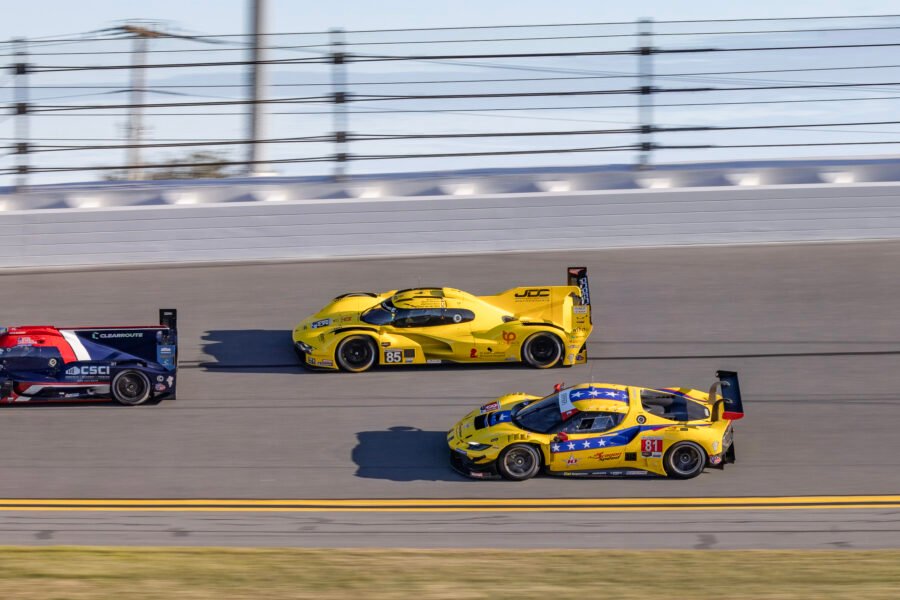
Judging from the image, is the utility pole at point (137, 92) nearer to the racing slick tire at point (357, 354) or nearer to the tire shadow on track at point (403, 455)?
the racing slick tire at point (357, 354)

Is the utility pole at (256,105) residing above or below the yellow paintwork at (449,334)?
above

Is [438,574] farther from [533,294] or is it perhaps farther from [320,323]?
[533,294]

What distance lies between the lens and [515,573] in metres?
8.21

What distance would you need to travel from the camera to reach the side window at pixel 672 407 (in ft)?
36.2

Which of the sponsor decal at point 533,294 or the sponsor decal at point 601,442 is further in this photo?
the sponsor decal at point 533,294

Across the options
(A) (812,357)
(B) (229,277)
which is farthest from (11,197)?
(A) (812,357)

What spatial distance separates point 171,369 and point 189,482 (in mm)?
2327

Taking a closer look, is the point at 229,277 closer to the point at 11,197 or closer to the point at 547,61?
the point at 11,197

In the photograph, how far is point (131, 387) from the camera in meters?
12.8

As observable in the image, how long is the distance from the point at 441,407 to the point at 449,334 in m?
1.30

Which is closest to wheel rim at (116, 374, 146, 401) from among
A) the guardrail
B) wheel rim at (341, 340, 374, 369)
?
wheel rim at (341, 340, 374, 369)

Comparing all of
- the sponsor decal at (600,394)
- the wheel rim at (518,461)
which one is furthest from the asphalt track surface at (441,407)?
the sponsor decal at (600,394)

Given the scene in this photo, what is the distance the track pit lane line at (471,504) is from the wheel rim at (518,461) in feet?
1.39

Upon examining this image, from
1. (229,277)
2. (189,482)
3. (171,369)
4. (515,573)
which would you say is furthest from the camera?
(229,277)
